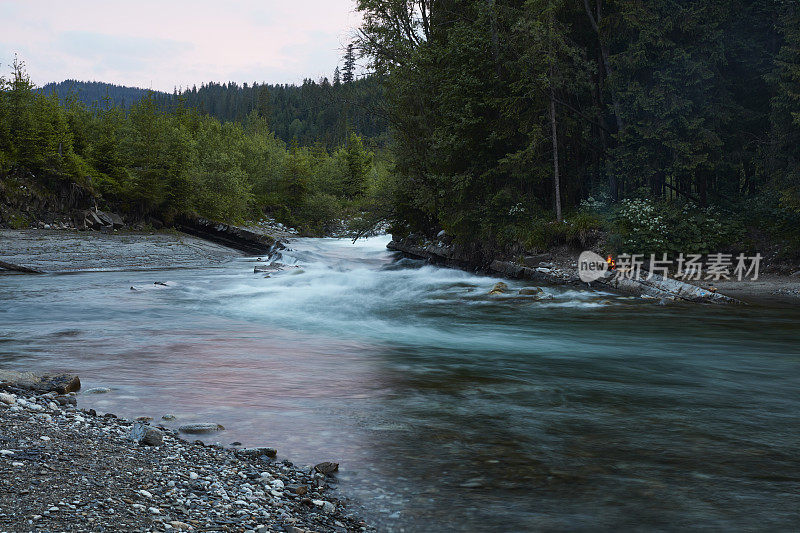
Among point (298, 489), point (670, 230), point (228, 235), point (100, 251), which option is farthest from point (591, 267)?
point (228, 235)

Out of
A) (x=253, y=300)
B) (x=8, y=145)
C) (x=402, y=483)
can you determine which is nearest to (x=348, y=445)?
(x=402, y=483)

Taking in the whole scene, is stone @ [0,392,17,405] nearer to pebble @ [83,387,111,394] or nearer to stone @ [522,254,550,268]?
pebble @ [83,387,111,394]

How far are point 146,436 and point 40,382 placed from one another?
2.75 m

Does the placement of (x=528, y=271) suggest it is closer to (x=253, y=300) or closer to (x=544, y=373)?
(x=253, y=300)

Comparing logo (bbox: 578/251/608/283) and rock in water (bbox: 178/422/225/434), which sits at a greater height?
logo (bbox: 578/251/608/283)

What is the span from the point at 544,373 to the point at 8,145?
124ft

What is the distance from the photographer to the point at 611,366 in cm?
1044

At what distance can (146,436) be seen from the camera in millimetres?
5137

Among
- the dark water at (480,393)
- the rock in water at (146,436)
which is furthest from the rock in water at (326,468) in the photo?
the rock in water at (146,436)

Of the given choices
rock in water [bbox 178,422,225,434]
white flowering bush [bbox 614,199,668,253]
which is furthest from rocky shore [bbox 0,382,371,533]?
white flowering bush [bbox 614,199,668,253]

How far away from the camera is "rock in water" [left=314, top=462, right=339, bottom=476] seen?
5.04 meters

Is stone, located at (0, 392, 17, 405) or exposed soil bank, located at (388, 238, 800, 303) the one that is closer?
stone, located at (0, 392, 17, 405)

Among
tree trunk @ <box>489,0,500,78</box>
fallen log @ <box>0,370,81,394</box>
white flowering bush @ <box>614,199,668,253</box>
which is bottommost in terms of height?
fallen log @ <box>0,370,81,394</box>

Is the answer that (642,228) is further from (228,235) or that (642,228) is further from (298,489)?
(228,235)
